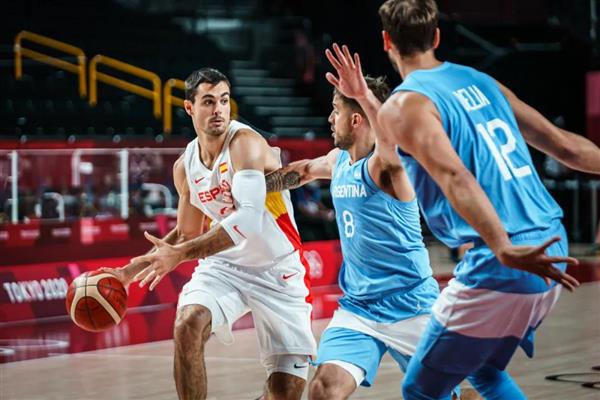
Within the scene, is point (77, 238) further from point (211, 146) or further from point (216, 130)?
point (216, 130)

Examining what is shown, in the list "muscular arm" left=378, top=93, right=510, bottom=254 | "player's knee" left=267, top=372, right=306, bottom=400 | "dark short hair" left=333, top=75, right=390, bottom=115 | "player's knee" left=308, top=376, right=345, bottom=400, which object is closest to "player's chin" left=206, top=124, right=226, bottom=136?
"dark short hair" left=333, top=75, right=390, bottom=115

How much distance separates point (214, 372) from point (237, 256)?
93.3 inches

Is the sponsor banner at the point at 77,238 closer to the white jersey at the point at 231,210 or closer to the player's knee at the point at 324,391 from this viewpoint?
the white jersey at the point at 231,210

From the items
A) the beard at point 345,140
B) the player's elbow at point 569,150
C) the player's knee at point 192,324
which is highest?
the beard at point 345,140

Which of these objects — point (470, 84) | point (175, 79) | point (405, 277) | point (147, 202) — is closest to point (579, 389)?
point (405, 277)

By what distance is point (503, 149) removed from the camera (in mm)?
4027

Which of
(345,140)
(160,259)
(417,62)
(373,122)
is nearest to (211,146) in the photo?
(345,140)

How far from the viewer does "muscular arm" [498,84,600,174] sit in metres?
4.34

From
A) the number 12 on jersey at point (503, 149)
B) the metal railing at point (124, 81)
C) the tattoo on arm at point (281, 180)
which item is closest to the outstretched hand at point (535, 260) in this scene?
the number 12 on jersey at point (503, 149)

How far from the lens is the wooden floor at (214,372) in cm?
782

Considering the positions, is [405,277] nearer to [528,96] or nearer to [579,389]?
[579,389]

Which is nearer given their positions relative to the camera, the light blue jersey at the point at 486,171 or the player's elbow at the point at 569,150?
the light blue jersey at the point at 486,171

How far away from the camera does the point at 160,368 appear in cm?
891

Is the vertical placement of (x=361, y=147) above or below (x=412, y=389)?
above
